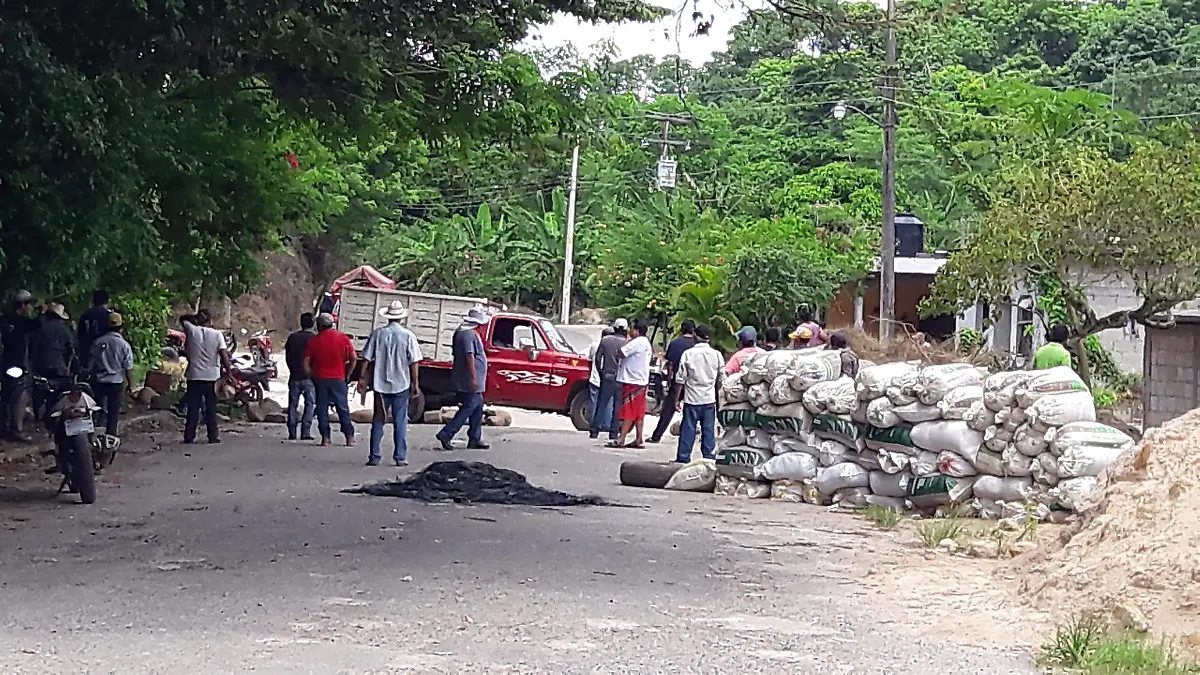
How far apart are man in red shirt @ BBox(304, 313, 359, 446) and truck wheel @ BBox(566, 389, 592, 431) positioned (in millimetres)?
6690

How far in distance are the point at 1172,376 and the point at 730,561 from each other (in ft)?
39.4

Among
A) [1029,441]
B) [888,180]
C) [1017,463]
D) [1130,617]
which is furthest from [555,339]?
[1130,617]

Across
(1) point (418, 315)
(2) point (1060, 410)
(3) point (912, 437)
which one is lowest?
(3) point (912, 437)

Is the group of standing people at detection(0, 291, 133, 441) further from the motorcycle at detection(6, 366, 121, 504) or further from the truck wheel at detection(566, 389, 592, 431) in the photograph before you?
the truck wheel at detection(566, 389, 592, 431)

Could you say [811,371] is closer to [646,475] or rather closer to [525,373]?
[646,475]

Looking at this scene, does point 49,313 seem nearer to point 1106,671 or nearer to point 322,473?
point 322,473

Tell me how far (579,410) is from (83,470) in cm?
1270

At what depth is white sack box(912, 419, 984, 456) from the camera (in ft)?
41.6

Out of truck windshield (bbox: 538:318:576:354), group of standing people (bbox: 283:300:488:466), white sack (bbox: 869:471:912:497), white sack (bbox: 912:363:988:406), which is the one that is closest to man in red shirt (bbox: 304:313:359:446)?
group of standing people (bbox: 283:300:488:466)

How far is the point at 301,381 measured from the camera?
64.5 ft

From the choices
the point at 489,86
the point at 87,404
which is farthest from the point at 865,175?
the point at 87,404

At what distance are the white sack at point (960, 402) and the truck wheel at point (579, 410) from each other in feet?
39.3

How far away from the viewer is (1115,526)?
8.85 metres

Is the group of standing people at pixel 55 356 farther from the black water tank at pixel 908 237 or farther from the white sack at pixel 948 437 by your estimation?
the black water tank at pixel 908 237
